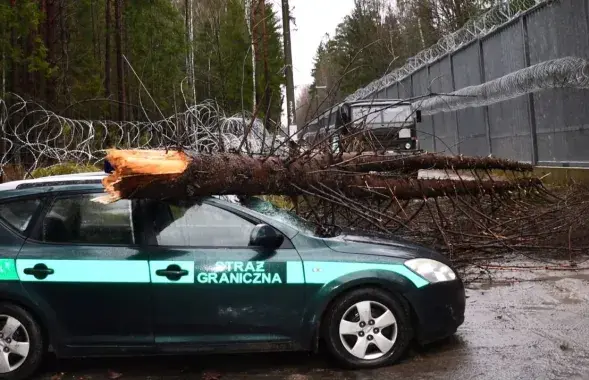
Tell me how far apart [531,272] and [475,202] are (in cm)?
141

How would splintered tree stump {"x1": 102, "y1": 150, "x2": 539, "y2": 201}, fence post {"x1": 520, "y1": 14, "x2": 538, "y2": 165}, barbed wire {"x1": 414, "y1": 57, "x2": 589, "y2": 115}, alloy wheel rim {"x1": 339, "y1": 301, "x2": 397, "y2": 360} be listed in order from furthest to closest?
fence post {"x1": 520, "y1": 14, "x2": 538, "y2": 165}
barbed wire {"x1": 414, "y1": 57, "x2": 589, "y2": 115}
splintered tree stump {"x1": 102, "y1": 150, "x2": 539, "y2": 201}
alloy wheel rim {"x1": 339, "y1": 301, "x2": 397, "y2": 360}

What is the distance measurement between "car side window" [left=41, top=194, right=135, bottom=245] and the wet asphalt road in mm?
1073

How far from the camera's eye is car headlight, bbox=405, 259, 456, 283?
473 cm

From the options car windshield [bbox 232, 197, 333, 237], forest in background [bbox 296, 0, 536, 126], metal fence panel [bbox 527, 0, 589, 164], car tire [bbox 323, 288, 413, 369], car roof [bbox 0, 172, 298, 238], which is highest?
forest in background [bbox 296, 0, 536, 126]

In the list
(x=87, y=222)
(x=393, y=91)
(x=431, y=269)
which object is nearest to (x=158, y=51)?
(x=393, y=91)

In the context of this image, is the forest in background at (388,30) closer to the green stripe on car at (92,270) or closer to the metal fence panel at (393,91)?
the metal fence panel at (393,91)

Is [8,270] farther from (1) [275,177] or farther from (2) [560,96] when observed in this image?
(2) [560,96]

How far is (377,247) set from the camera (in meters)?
4.77

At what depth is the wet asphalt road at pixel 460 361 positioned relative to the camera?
178 inches

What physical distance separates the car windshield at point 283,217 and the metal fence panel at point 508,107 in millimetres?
12688

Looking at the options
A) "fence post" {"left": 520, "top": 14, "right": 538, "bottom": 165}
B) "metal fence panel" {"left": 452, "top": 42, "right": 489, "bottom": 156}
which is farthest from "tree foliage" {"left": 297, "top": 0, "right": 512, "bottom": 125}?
"fence post" {"left": 520, "top": 14, "right": 538, "bottom": 165}

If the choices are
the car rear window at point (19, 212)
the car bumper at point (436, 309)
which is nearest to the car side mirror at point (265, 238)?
the car bumper at point (436, 309)

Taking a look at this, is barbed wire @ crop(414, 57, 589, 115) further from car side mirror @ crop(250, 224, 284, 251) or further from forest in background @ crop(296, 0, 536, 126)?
forest in background @ crop(296, 0, 536, 126)

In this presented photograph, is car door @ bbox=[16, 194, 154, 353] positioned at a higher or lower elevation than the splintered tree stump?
lower
